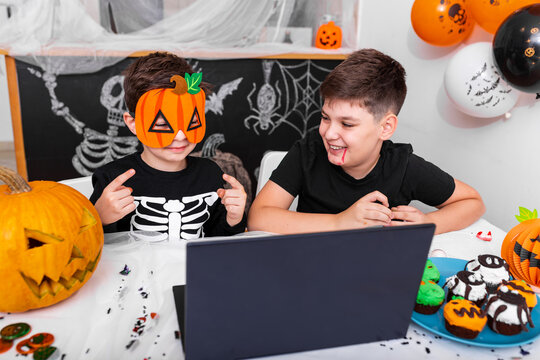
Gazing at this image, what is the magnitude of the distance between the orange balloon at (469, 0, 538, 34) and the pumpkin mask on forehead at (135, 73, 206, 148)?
3.57 ft

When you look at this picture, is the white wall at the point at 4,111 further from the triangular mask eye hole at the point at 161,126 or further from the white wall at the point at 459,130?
the white wall at the point at 459,130

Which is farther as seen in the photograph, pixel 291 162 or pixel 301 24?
pixel 301 24

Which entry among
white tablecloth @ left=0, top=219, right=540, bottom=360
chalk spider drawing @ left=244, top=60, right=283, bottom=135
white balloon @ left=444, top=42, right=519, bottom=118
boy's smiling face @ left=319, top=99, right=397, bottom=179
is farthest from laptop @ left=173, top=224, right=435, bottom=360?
chalk spider drawing @ left=244, top=60, right=283, bottom=135

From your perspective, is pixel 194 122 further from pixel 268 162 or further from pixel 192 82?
pixel 268 162

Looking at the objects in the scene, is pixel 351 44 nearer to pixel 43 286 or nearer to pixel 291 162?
pixel 291 162

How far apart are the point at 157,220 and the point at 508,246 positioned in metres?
0.84

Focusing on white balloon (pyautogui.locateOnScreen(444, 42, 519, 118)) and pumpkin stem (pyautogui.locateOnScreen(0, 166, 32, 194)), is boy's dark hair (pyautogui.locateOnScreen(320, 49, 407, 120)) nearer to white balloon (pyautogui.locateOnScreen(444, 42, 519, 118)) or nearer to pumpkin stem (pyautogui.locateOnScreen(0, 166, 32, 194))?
white balloon (pyautogui.locateOnScreen(444, 42, 519, 118))

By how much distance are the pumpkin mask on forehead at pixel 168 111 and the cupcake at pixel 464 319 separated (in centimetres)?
69

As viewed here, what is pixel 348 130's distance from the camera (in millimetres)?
1153

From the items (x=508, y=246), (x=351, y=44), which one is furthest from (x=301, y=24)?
(x=508, y=246)

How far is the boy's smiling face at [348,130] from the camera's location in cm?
115

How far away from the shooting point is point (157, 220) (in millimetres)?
1210

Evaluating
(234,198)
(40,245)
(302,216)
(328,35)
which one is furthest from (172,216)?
(328,35)

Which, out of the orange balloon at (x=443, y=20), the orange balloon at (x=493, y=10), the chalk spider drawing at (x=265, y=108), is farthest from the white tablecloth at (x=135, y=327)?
the chalk spider drawing at (x=265, y=108)
